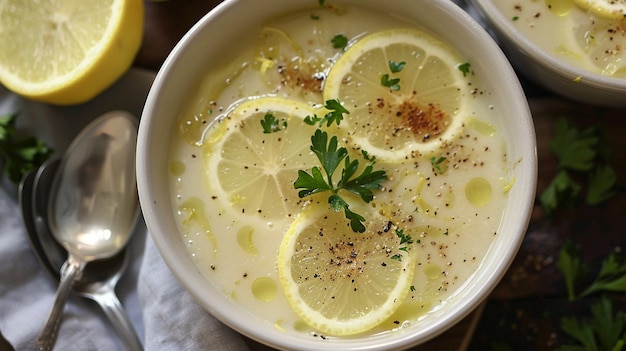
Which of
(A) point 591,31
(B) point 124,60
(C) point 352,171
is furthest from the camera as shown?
(B) point 124,60

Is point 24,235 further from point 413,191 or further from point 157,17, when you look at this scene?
point 413,191

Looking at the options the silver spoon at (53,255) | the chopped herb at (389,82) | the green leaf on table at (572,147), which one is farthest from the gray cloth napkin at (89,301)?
the green leaf on table at (572,147)

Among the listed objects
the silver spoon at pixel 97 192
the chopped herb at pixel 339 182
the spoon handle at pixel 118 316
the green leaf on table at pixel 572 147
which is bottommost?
the spoon handle at pixel 118 316

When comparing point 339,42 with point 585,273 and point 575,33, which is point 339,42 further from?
point 585,273

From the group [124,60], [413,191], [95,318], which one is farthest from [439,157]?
[95,318]

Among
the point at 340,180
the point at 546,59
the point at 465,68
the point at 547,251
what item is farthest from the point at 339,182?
the point at 547,251

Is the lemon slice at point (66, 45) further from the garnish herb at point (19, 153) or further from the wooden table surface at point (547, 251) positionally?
the wooden table surface at point (547, 251)

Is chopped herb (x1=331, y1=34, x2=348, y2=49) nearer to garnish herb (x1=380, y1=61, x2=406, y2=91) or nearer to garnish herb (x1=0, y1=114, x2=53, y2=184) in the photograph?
garnish herb (x1=380, y1=61, x2=406, y2=91)
